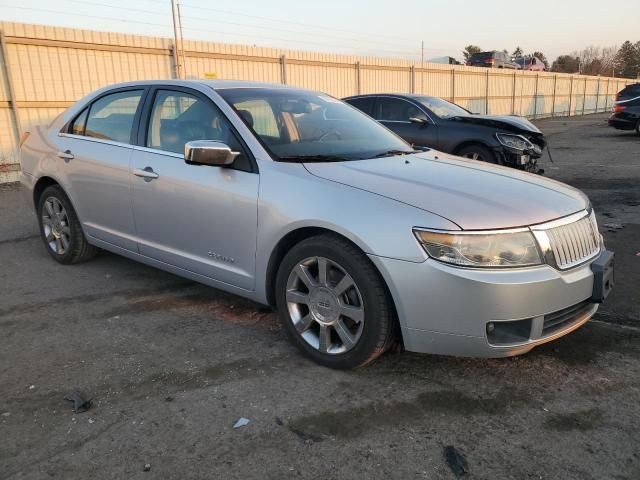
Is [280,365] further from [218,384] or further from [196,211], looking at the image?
[196,211]

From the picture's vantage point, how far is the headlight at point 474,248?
267 cm

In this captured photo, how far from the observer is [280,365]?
10.6 ft

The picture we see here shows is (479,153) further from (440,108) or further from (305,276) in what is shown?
(305,276)

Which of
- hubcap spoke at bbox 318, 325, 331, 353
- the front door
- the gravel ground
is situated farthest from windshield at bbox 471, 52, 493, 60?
hubcap spoke at bbox 318, 325, 331, 353

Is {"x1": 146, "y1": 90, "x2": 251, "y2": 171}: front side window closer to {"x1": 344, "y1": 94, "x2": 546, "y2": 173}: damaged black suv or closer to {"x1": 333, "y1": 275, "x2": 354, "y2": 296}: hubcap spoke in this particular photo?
{"x1": 333, "y1": 275, "x2": 354, "y2": 296}: hubcap spoke

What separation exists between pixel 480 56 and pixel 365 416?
131 feet

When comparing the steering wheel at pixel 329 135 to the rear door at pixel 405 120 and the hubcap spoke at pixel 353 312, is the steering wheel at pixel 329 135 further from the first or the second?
the rear door at pixel 405 120

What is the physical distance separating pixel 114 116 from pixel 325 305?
2.63 m

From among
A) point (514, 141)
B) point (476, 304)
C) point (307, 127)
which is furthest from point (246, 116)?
point (514, 141)

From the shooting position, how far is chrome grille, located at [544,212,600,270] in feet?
9.32

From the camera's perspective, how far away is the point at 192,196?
367 centimetres

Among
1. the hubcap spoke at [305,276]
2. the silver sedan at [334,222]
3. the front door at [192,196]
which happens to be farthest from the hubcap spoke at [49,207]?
the hubcap spoke at [305,276]

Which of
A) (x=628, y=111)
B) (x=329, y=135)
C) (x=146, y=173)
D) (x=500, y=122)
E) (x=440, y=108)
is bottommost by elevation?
(x=628, y=111)

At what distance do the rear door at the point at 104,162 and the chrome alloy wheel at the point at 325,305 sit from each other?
1.68m
